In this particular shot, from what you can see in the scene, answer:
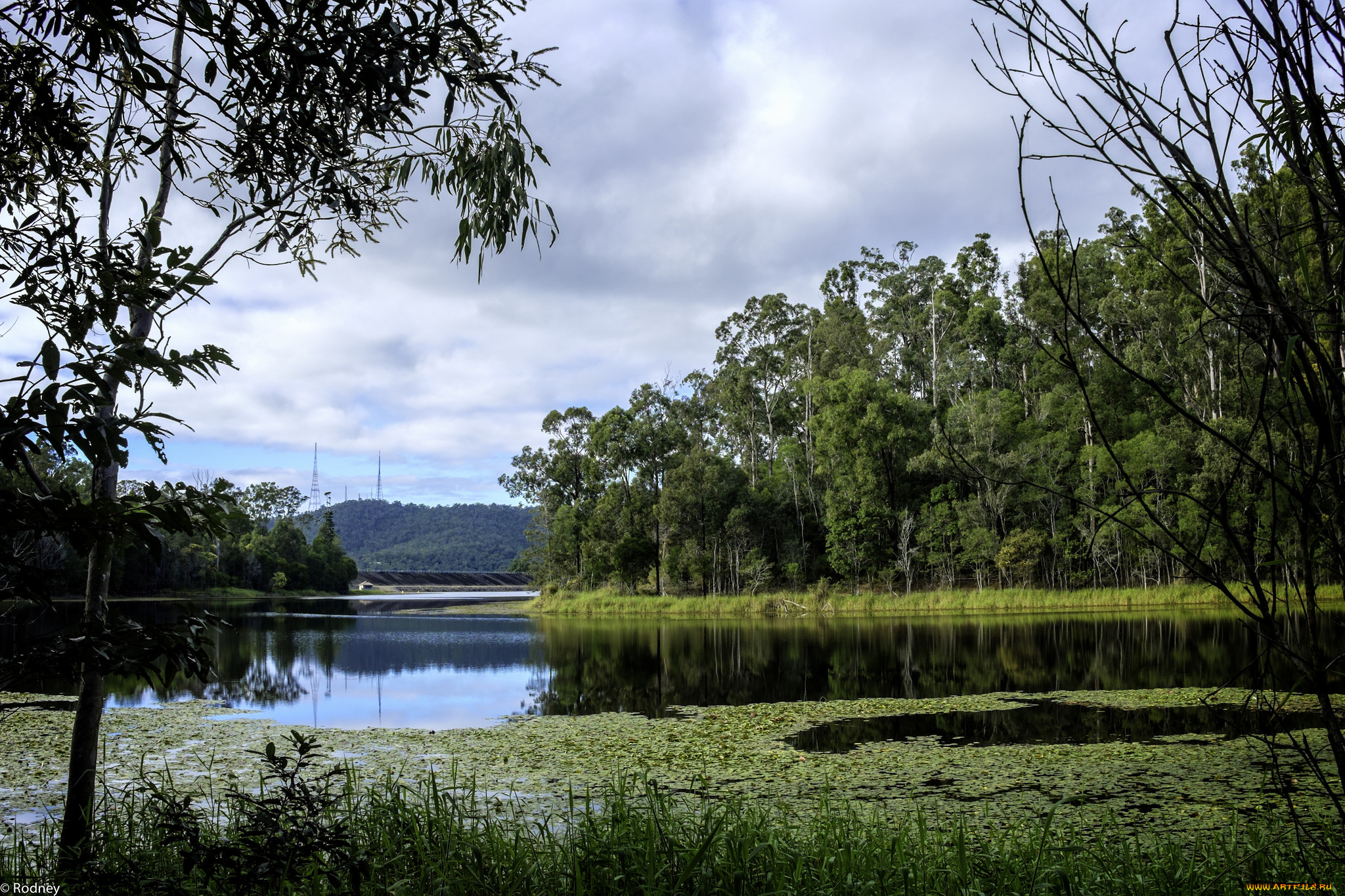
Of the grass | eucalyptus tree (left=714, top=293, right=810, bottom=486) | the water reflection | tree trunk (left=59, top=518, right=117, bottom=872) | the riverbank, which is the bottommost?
the riverbank

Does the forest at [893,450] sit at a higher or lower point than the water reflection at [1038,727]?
higher

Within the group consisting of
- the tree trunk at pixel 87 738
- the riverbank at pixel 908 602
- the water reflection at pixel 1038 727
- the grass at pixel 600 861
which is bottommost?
the riverbank at pixel 908 602

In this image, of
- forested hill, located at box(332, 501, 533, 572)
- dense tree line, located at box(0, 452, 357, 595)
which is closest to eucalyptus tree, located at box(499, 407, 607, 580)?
dense tree line, located at box(0, 452, 357, 595)

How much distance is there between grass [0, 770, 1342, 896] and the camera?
271 cm

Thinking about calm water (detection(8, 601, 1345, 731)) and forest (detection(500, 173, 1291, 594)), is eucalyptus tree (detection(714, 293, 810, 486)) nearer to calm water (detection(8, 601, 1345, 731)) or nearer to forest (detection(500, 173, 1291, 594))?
forest (detection(500, 173, 1291, 594))

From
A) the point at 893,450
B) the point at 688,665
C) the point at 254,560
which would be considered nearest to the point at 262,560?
the point at 254,560

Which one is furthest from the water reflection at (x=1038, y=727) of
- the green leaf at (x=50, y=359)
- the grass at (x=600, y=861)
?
the green leaf at (x=50, y=359)

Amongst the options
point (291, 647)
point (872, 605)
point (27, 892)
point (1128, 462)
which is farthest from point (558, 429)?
point (27, 892)

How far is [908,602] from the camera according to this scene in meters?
30.5

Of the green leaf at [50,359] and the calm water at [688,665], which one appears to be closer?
the green leaf at [50,359]

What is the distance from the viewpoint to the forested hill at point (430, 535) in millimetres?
121688

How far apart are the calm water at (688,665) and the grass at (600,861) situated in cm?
372

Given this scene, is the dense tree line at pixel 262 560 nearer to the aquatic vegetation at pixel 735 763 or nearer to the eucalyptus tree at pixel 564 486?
the eucalyptus tree at pixel 564 486

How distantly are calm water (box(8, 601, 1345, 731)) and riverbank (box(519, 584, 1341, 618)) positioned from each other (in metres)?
3.25
